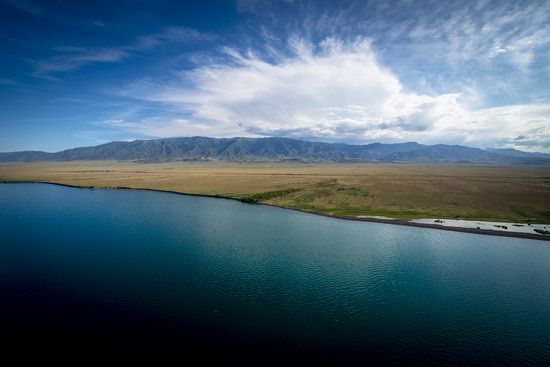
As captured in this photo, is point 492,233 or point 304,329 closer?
point 304,329

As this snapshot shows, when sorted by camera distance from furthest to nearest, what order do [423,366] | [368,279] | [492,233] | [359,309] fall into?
[492,233] → [368,279] → [359,309] → [423,366]

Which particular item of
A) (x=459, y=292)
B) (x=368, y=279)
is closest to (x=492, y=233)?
(x=459, y=292)

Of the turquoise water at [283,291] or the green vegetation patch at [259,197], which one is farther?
the green vegetation patch at [259,197]

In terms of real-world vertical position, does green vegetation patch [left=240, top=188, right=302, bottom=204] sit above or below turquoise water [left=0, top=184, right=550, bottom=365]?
→ above

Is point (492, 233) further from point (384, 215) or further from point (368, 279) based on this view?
point (368, 279)

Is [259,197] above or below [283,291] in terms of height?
above

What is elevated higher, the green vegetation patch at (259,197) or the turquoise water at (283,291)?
the green vegetation patch at (259,197)

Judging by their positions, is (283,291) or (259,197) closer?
(283,291)

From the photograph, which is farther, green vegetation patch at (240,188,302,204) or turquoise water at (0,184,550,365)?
green vegetation patch at (240,188,302,204)
